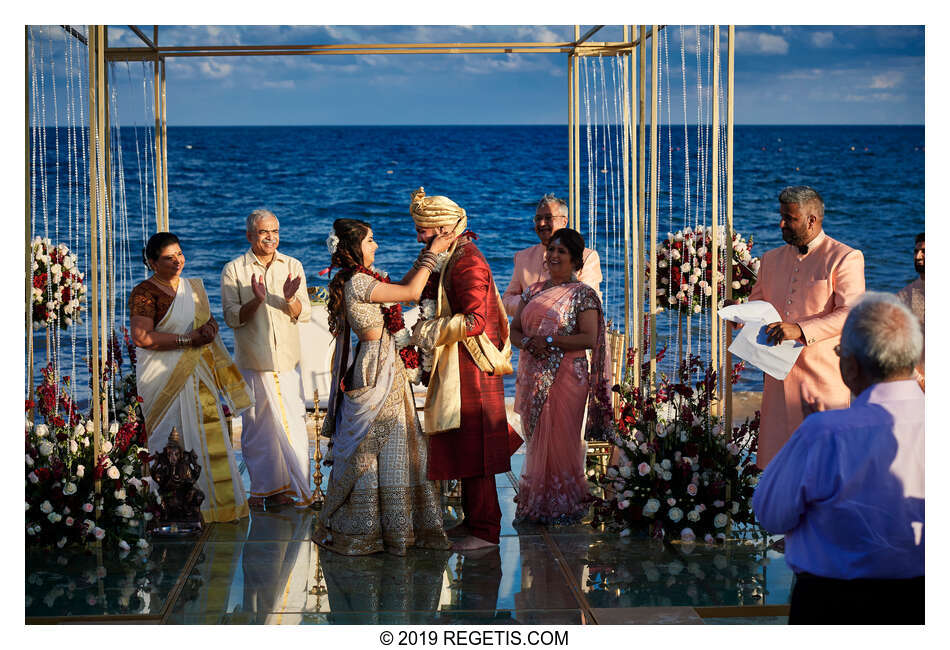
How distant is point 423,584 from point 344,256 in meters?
1.62

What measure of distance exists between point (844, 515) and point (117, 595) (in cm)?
322

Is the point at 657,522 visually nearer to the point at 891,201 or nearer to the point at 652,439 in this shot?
the point at 652,439

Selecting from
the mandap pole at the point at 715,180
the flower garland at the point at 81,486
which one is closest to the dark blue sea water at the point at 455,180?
the mandap pole at the point at 715,180

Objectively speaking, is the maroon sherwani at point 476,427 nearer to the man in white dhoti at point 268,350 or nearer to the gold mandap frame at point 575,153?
the gold mandap frame at point 575,153

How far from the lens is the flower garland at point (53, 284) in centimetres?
687

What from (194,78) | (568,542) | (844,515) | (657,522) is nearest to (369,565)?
(568,542)

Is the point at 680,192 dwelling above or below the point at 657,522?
above

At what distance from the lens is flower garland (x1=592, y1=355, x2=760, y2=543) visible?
17.7 feet

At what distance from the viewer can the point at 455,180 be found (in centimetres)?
3338

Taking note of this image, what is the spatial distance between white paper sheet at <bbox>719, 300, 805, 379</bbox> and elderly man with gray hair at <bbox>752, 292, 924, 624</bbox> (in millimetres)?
1964

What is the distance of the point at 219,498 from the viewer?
5.96 metres

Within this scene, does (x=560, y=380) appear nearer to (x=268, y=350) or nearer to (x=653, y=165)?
(x=653, y=165)

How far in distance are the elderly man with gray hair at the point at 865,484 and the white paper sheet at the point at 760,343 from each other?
6.44ft

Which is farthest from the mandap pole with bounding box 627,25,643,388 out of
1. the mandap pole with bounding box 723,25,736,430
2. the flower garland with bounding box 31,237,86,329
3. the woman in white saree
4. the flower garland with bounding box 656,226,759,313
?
the flower garland with bounding box 31,237,86,329
